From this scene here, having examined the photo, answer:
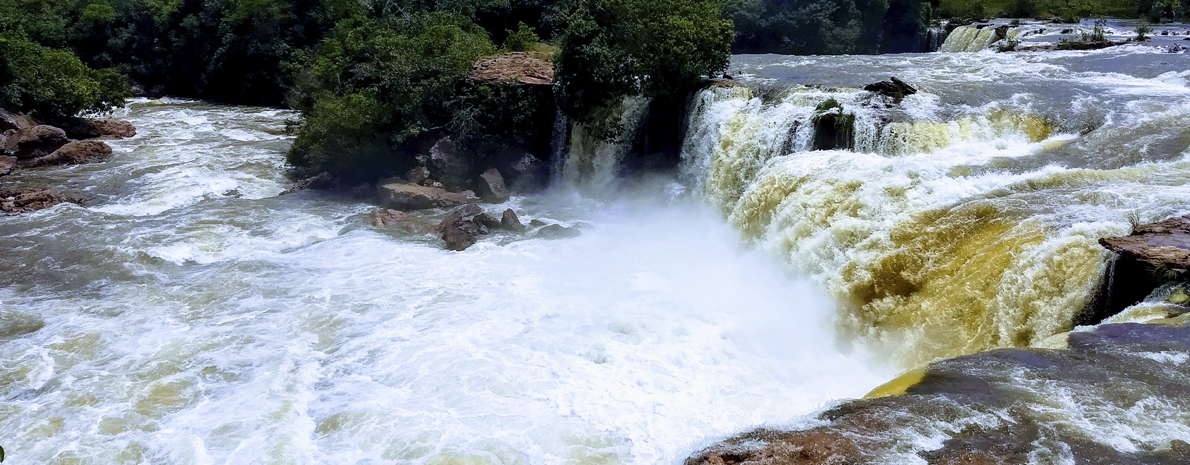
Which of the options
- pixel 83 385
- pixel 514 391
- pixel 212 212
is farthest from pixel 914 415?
pixel 212 212

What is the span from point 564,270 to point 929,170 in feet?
20.6

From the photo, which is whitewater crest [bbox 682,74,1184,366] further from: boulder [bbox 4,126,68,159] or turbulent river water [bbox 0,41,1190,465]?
boulder [bbox 4,126,68,159]

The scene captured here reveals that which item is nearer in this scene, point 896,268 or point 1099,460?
point 1099,460

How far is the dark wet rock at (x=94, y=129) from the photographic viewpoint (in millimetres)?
24734

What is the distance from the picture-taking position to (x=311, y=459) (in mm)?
8297

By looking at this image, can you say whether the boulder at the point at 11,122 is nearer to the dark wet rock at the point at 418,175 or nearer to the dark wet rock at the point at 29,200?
the dark wet rock at the point at 29,200

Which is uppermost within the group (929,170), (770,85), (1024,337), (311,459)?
(770,85)

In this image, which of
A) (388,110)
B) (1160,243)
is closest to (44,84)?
(388,110)

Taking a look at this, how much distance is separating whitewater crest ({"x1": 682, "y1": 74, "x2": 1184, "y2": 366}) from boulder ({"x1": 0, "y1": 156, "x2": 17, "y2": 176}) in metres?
18.9

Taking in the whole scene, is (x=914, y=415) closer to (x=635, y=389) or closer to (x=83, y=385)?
(x=635, y=389)

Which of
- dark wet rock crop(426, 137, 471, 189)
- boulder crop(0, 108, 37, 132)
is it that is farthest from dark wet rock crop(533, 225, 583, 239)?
boulder crop(0, 108, 37, 132)

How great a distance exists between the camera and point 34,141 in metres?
22.1

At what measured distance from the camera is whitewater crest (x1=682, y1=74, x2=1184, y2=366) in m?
8.64

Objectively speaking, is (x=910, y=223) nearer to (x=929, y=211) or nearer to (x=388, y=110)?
(x=929, y=211)
